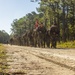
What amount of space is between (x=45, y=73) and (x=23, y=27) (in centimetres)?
14160

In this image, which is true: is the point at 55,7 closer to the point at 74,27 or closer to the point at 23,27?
the point at 74,27

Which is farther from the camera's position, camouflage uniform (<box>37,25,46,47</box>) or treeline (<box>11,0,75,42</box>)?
treeline (<box>11,0,75,42</box>)

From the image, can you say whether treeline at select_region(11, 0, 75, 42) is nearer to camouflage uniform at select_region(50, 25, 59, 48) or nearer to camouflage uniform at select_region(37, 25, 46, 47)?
camouflage uniform at select_region(37, 25, 46, 47)

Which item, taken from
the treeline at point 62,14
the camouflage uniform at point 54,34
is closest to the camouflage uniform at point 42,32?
the camouflage uniform at point 54,34

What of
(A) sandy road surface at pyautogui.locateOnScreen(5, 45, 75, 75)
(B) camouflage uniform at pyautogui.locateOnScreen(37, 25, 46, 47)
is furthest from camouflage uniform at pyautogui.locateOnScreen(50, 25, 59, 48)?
(A) sandy road surface at pyautogui.locateOnScreen(5, 45, 75, 75)

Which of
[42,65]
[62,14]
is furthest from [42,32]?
[62,14]

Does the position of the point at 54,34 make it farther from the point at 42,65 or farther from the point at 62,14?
the point at 62,14

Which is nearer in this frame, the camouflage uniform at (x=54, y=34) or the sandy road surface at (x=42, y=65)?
the sandy road surface at (x=42, y=65)

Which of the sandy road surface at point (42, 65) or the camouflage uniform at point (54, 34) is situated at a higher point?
the camouflage uniform at point (54, 34)

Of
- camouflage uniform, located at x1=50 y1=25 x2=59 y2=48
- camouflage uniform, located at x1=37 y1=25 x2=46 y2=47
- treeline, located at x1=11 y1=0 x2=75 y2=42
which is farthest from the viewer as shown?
treeline, located at x1=11 y1=0 x2=75 y2=42

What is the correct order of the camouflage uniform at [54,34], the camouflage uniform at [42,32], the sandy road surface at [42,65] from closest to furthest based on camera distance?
the sandy road surface at [42,65], the camouflage uniform at [54,34], the camouflage uniform at [42,32]

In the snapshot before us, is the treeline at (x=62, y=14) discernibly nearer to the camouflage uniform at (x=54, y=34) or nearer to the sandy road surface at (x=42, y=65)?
the camouflage uniform at (x=54, y=34)

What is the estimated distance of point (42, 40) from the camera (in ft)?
129

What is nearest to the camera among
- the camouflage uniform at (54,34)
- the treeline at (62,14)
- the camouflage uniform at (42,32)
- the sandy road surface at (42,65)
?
the sandy road surface at (42,65)
